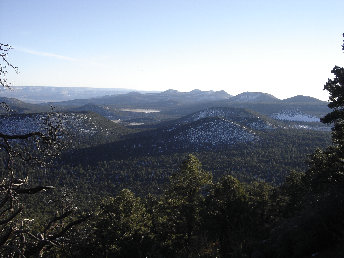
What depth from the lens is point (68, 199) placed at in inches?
291

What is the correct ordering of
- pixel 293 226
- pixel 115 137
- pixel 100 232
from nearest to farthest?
pixel 293 226 < pixel 100 232 < pixel 115 137

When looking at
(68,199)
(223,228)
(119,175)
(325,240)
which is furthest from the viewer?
(119,175)

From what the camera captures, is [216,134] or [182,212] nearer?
[182,212]

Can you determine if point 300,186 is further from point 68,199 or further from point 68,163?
point 68,163

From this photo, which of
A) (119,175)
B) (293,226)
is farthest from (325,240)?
(119,175)

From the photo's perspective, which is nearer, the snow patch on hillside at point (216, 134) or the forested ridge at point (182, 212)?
the forested ridge at point (182, 212)

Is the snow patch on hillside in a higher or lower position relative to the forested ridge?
lower

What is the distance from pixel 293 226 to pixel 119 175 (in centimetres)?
11364

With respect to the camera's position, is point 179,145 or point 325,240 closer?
point 325,240

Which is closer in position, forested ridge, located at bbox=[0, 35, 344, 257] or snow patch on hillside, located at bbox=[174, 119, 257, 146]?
forested ridge, located at bbox=[0, 35, 344, 257]

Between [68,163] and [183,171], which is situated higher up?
[183,171]

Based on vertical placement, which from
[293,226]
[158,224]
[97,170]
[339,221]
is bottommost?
[97,170]

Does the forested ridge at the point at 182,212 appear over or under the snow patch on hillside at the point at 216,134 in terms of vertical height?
over

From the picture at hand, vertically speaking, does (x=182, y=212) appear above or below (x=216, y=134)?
above
